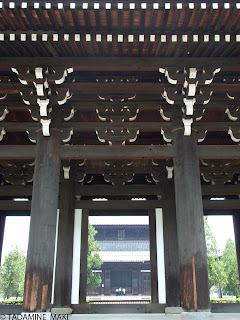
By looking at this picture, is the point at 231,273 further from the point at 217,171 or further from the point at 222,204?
the point at 217,171

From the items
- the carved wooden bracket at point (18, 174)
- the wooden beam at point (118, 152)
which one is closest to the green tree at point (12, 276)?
the carved wooden bracket at point (18, 174)

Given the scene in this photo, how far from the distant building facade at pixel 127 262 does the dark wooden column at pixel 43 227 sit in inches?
1086

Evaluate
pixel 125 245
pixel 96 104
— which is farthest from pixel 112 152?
pixel 125 245

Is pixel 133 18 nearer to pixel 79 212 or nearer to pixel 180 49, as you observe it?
pixel 180 49

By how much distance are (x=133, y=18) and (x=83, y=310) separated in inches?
324

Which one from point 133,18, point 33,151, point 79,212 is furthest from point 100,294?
point 133,18

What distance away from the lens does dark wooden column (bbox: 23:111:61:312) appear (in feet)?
19.6

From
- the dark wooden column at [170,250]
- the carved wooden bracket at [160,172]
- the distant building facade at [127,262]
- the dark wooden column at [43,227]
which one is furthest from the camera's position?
the distant building facade at [127,262]

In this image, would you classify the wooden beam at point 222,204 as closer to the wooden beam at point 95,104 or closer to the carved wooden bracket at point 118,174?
the carved wooden bracket at point 118,174

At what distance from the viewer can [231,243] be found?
101 feet

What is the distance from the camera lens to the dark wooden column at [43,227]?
5965 mm

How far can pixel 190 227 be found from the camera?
249 inches

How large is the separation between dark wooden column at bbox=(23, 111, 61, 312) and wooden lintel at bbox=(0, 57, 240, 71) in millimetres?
1382

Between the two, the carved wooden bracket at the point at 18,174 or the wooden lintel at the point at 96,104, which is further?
the carved wooden bracket at the point at 18,174
